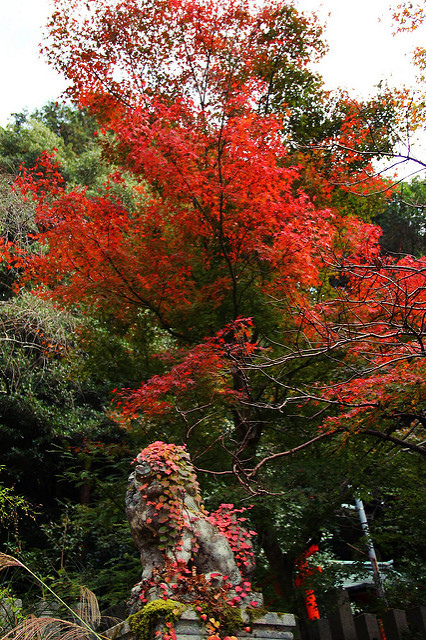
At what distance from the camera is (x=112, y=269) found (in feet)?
24.0

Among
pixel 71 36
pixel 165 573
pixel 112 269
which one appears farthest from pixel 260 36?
pixel 165 573

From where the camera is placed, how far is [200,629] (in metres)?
3.80

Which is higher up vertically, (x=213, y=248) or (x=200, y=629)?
(x=213, y=248)

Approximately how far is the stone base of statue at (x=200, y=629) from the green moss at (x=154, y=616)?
0.03 m

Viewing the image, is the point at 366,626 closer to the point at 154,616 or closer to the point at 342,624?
the point at 342,624

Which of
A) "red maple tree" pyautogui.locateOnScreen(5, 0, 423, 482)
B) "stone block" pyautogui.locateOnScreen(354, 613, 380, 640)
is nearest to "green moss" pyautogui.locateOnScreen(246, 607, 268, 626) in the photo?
"red maple tree" pyautogui.locateOnScreen(5, 0, 423, 482)

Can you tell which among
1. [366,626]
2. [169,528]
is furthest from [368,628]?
[169,528]

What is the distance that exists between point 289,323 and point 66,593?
415 centimetres

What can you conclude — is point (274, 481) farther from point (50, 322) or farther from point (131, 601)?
point (50, 322)

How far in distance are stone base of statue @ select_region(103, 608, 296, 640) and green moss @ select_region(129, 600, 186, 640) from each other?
32 mm

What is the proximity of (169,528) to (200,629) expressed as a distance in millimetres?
689

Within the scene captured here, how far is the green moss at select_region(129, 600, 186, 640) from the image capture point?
12.3ft

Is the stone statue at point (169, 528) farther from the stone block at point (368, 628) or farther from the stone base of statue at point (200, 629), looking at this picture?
the stone block at point (368, 628)

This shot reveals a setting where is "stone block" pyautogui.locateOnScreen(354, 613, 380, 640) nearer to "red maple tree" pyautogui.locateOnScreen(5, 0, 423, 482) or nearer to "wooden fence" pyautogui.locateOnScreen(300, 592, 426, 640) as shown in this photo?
"wooden fence" pyautogui.locateOnScreen(300, 592, 426, 640)
